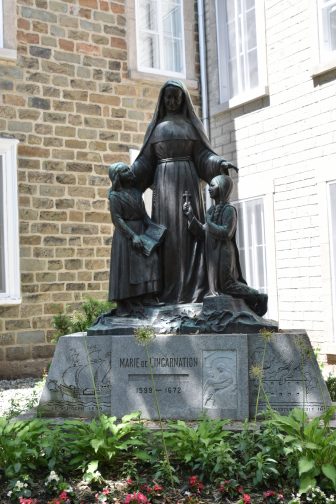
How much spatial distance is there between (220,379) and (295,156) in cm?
571

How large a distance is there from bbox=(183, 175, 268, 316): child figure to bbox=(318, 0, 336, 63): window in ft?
16.4

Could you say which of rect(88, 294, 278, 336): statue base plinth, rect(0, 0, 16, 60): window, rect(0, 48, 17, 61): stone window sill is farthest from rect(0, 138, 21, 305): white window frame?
rect(88, 294, 278, 336): statue base plinth

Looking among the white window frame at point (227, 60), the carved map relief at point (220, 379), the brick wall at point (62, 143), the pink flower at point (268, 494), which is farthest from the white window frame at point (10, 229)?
the pink flower at point (268, 494)

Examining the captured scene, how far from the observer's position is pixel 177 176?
17.7 feet

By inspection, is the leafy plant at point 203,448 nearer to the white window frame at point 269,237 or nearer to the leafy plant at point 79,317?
the leafy plant at point 79,317

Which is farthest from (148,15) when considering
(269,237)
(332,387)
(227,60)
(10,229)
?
(332,387)

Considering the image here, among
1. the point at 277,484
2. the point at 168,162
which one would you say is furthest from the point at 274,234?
the point at 277,484

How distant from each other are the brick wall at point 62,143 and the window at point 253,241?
201cm

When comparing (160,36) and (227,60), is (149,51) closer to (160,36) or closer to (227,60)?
(160,36)

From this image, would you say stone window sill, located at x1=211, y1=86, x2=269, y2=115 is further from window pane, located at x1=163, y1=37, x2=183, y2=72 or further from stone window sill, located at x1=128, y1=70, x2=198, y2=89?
window pane, located at x1=163, y1=37, x2=183, y2=72

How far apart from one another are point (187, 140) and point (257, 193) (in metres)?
5.06

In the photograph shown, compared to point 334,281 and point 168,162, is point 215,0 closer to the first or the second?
point 334,281

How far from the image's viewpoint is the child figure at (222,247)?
5047mm

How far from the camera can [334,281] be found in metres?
9.07
